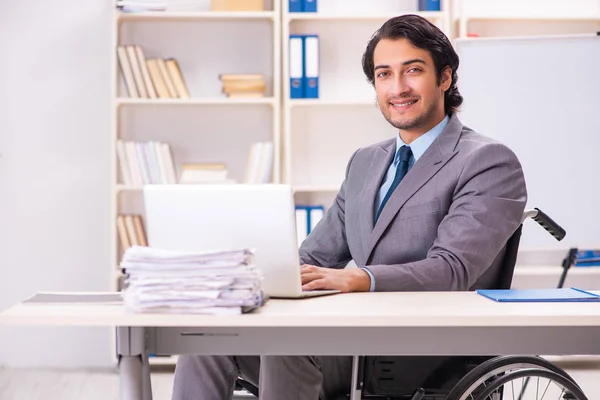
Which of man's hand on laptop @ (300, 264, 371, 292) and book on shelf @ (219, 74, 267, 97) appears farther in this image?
book on shelf @ (219, 74, 267, 97)

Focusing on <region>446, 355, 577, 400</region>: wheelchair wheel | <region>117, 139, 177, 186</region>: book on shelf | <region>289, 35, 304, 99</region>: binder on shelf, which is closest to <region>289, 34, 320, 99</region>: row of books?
<region>289, 35, 304, 99</region>: binder on shelf

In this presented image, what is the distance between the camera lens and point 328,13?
4.37 meters

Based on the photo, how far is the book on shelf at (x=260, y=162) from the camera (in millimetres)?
4363

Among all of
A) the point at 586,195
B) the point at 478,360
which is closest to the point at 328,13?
the point at 586,195

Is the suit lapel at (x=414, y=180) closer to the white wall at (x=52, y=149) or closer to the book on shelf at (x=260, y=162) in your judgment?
the book on shelf at (x=260, y=162)

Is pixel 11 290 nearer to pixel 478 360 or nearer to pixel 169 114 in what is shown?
pixel 169 114

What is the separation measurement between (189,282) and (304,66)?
2910 mm

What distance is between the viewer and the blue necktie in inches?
94.9

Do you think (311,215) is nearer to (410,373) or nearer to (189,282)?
(410,373)

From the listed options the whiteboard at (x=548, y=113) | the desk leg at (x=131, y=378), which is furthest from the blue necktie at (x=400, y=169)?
the whiteboard at (x=548, y=113)

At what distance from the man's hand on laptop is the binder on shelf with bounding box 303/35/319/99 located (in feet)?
8.08

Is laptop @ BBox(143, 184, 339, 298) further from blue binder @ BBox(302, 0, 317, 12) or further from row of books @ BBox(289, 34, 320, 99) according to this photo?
blue binder @ BBox(302, 0, 317, 12)

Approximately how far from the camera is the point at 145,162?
4.36 meters

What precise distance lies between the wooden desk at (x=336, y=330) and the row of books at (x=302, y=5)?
2917mm
